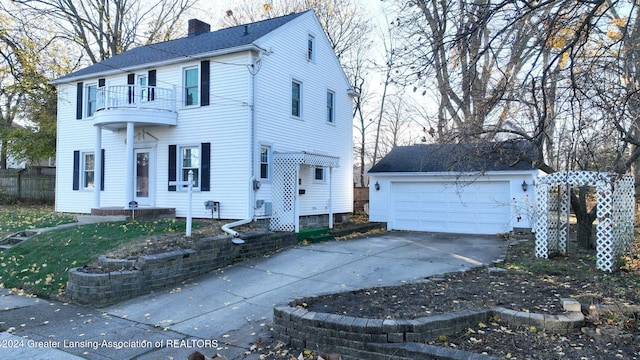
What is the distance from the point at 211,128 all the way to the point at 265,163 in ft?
6.62

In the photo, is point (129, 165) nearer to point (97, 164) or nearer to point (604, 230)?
point (97, 164)

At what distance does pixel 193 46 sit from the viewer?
14938 millimetres

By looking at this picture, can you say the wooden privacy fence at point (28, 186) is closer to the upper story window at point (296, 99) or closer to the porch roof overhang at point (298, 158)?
the upper story window at point (296, 99)

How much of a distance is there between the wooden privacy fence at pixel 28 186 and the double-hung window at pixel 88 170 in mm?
7703

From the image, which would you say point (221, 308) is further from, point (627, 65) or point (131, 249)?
point (627, 65)

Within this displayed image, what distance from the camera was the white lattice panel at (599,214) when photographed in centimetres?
789

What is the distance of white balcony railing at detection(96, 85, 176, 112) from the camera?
13.8 m

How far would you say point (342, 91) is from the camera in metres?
18.4

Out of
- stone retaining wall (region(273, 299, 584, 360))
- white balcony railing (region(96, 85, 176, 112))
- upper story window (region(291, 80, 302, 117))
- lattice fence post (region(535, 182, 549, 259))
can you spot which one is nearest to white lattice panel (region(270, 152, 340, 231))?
upper story window (region(291, 80, 302, 117))

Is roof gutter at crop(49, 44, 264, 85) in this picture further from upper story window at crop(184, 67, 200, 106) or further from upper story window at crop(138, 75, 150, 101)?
upper story window at crop(184, 67, 200, 106)

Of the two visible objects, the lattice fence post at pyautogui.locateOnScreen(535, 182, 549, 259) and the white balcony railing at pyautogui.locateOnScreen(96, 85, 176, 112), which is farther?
the white balcony railing at pyautogui.locateOnScreen(96, 85, 176, 112)

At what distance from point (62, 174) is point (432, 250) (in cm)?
1471

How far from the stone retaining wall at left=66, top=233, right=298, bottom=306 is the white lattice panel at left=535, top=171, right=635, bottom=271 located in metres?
6.83

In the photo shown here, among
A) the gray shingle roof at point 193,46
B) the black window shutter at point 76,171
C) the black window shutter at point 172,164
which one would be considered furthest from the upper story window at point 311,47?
the black window shutter at point 76,171
